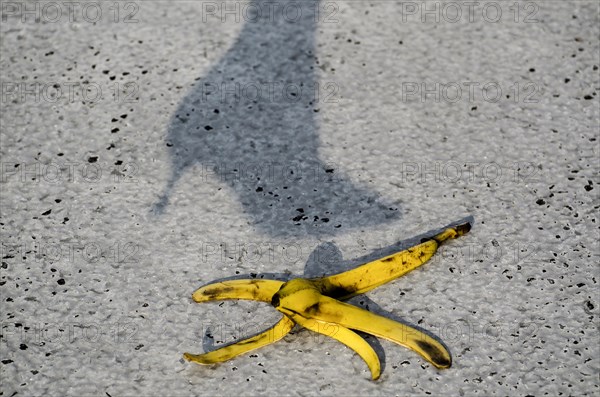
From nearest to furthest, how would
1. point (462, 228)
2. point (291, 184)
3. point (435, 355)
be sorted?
point (435, 355) → point (462, 228) → point (291, 184)

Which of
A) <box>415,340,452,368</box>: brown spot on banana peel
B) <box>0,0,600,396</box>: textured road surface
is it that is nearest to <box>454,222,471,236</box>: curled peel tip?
<box>0,0,600,396</box>: textured road surface

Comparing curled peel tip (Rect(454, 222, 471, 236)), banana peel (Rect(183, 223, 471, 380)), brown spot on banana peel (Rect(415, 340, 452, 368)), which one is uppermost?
curled peel tip (Rect(454, 222, 471, 236))

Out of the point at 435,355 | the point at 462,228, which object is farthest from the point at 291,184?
the point at 435,355

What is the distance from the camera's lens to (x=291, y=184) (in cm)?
238

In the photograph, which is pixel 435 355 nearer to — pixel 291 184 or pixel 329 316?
pixel 329 316

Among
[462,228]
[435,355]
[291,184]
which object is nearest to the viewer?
[435,355]

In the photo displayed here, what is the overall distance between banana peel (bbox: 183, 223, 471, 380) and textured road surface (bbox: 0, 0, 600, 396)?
33 mm

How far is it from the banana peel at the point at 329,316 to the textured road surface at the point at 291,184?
3 cm

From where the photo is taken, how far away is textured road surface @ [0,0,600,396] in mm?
1956

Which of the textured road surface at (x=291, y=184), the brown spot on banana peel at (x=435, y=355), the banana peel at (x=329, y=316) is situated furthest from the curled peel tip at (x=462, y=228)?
the brown spot on banana peel at (x=435, y=355)

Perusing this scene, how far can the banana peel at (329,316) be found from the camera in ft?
6.31

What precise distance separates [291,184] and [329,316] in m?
0.56

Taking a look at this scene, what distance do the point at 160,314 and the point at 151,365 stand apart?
6.2 inches

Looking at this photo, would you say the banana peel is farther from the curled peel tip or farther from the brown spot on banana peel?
the curled peel tip
